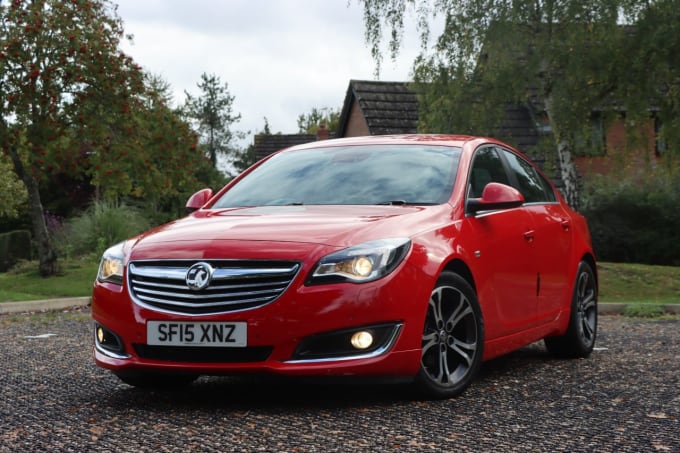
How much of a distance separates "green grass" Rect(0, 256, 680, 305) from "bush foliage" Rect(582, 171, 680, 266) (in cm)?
351

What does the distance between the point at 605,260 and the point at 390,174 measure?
2040 centimetres

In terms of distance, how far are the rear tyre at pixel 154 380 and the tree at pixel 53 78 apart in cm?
1299

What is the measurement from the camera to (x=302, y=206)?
21.6 ft

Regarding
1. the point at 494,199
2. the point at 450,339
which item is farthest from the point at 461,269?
the point at 494,199

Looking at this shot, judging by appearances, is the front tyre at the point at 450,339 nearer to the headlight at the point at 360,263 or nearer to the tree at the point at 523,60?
the headlight at the point at 360,263

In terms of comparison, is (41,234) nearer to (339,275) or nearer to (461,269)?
(461,269)

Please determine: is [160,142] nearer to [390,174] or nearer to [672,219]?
[672,219]

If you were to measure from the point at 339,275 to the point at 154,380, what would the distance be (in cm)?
158

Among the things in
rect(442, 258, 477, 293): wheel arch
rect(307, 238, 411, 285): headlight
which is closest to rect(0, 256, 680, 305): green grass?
rect(442, 258, 477, 293): wheel arch

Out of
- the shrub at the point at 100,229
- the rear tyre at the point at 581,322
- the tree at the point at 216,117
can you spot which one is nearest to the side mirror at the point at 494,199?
the rear tyre at the point at 581,322

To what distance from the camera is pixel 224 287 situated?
5.57 m

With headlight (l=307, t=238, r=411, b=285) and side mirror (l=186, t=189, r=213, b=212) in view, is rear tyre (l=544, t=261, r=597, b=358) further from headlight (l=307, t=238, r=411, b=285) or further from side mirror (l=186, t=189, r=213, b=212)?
headlight (l=307, t=238, r=411, b=285)

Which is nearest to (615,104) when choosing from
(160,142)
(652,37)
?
(652,37)

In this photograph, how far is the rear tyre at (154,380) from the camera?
20.6ft
